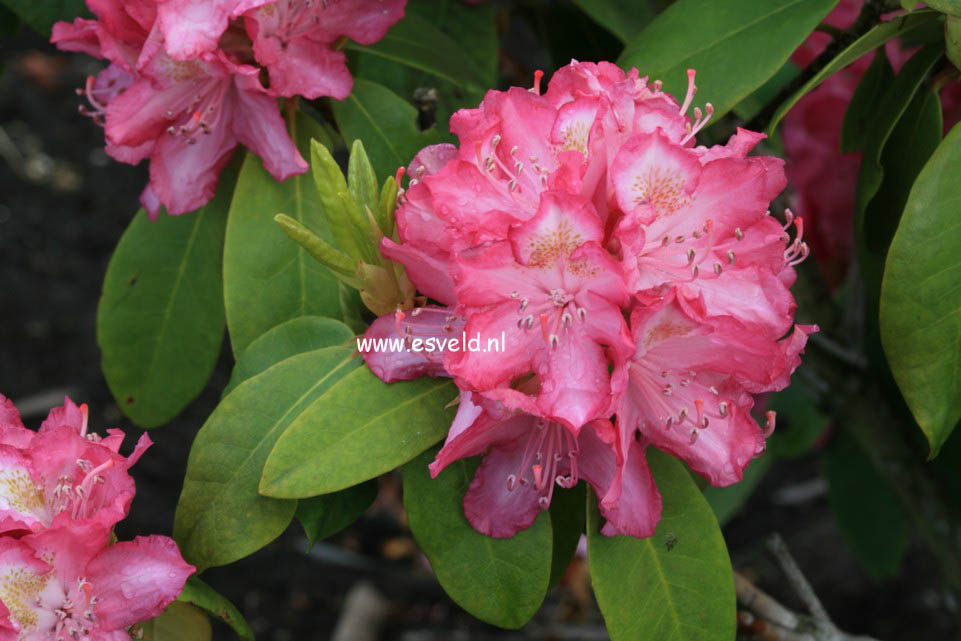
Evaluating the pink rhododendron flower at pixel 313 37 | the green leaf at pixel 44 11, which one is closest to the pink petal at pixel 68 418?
the pink rhododendron flower at pixel 313 37

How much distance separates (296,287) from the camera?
112 centimetres

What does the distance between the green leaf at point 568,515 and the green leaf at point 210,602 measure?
29cm

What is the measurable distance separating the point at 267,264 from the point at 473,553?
14.5 inches

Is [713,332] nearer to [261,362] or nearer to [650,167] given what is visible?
[650,167]

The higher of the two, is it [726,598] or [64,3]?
[64,3]

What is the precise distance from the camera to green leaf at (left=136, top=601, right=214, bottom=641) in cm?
100

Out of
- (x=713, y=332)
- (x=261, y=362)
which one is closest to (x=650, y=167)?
(x=713, y=332)

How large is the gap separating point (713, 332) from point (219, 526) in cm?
44

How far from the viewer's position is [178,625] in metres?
1.01

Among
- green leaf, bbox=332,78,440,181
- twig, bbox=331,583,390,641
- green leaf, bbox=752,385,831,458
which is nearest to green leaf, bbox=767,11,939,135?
green leaf, bbox=332,78,440,181

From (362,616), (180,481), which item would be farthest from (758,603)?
(180,481)

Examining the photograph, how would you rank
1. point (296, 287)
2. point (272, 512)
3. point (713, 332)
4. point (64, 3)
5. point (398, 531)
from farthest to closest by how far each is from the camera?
point (398, 531), point (64, 3), point (296, 287), point (272, 512), point (713, 332)

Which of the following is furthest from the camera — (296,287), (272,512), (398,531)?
(398,531)

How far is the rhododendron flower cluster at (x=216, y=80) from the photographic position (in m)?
1.06
